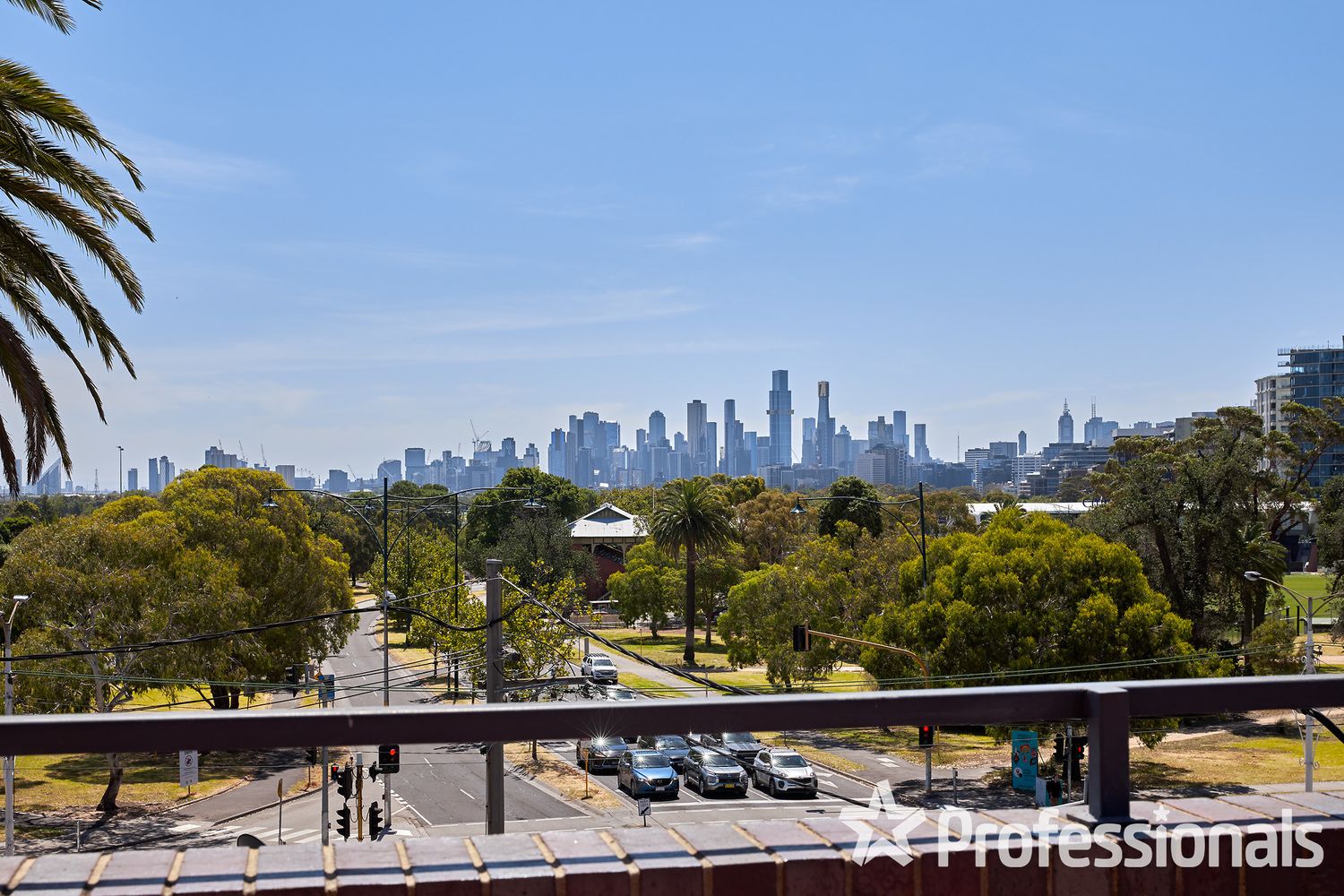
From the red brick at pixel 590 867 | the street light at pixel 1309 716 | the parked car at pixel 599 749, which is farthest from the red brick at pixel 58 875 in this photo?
the street light at pixel 1309 716

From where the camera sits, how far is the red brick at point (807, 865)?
315 cm

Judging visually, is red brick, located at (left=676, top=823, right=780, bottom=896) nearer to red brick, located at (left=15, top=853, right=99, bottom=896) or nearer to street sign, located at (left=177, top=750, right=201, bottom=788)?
red brick, located at (left=15, top=853, right=99, bottom=896)

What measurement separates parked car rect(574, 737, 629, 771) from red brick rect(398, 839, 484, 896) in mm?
478

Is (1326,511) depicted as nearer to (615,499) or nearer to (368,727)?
(368,727)

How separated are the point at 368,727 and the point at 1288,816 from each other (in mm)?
2924

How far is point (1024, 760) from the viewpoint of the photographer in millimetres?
8367

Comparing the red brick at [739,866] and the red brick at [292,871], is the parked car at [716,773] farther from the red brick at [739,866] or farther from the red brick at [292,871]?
the red brick at [292,871]

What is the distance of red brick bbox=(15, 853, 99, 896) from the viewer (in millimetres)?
2953

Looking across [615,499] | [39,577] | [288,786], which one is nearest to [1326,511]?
[288,786]

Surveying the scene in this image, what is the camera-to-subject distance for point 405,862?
311 cm

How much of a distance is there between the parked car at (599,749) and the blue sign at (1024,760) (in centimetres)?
224

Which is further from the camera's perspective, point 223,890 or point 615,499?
point 615,499

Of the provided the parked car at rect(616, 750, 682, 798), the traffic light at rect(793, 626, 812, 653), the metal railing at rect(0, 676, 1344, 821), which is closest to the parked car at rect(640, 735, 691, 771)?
the parked car at rect(616, 750, 682, 798)

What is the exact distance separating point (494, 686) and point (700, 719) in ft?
45.3
